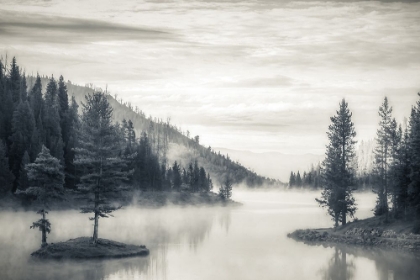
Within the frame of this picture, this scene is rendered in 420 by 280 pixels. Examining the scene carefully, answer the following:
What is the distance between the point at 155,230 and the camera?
264 feet

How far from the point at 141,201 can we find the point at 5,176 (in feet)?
132

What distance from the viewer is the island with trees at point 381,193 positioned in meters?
60.1

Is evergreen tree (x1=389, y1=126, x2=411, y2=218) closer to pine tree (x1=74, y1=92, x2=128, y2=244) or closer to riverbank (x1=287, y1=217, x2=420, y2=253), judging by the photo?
riverbank (x1=287, y1=217, x2=420, y2=253)

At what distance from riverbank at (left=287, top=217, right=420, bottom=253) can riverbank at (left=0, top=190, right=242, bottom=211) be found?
24934mm

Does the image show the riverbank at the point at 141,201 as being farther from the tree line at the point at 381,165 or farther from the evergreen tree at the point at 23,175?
the tree line at the point at 381,165

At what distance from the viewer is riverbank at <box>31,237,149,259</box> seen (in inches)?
1879

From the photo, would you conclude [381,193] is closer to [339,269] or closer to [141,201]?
[339,269]

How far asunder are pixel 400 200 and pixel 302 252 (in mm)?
14238

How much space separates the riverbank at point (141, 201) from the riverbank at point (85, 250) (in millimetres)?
16029

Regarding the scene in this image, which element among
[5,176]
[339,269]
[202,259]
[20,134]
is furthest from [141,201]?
[339,269]

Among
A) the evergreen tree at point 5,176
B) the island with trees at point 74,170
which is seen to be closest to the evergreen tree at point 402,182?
the island with trees at point 74,170

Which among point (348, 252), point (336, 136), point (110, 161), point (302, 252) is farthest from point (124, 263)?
point (336, 136)

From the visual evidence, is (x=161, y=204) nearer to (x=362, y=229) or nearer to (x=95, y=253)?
(x=362, y=229)

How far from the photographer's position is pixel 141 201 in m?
130
